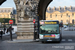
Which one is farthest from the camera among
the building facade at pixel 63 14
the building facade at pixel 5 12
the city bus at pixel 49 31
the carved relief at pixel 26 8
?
the building facade at pixel 5 12

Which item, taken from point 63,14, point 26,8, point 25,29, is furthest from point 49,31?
point 63,14

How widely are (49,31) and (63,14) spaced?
119147mm

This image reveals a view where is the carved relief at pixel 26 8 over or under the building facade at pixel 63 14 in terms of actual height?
over

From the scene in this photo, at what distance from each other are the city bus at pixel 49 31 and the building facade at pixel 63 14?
372ft

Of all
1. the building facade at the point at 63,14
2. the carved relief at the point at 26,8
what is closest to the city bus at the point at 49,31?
the carved relief at the point at 26,8

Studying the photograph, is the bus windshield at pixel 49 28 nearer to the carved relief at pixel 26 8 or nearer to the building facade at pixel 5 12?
the carved relief at pixel 26 8

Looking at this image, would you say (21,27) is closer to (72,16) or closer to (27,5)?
(27,5)

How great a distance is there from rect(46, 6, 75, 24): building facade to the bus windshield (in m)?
113

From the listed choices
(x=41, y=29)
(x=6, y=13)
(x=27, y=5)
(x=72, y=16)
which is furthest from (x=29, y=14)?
(x=6, y=13)

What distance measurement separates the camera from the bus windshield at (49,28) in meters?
18.9

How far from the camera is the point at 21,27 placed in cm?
2353

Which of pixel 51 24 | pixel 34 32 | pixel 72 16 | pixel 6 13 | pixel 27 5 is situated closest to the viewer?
pixel 51 24

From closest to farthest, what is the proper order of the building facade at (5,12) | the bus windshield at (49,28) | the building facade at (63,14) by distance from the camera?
the bus windshield at (49,28) → the building facade at (63,14) → the building facade at (5,12)

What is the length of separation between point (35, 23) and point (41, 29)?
4.73 metres
